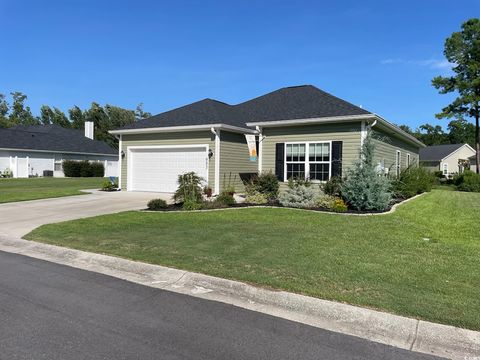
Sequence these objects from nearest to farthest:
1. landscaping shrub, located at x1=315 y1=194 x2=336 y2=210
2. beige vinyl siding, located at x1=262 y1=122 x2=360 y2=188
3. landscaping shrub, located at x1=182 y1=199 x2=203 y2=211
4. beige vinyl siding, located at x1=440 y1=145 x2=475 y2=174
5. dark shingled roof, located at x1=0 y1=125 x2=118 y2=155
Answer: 1. landscaping shrub, located at x1=182 y1=199 x2=203 y2=211
2. landscaping shrub, located at x1=315 y1=194 x2=336 y2=210
3. beige vinyl siding, located at x1=262 y1=122 x2=360 y2=188
4. dark shingled roof, located at x1=0 y1=125 x2=118 y2=155
5. beige vinyl siding, located at x1=440 y1=145 x2=475 y2=174

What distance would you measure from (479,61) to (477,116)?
454cm

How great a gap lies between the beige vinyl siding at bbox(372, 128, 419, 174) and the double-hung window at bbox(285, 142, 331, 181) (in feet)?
6.40

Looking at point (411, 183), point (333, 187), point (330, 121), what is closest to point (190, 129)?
point (330, 121)

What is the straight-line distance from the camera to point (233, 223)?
376 inches

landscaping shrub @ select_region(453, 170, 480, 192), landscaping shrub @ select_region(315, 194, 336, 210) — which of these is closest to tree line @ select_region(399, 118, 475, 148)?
landscaping shrub @ select_region(453, 170, 480, 192)

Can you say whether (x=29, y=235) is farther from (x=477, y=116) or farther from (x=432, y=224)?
(x=477, y=116)

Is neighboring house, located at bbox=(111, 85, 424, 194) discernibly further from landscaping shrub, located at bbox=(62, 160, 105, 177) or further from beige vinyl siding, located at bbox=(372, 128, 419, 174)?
landscaping shrub, located at bbox=(62, 160, 105, 177)

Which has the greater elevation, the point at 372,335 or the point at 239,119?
the point at 239,119

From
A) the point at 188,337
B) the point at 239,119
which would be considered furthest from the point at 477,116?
the point at 188,337

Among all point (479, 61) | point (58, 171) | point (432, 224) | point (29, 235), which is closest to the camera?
point (29, 235)

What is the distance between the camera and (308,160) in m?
15.4

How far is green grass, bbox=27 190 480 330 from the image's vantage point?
4.61 metres

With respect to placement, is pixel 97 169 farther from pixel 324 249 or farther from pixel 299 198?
pixel 324 249

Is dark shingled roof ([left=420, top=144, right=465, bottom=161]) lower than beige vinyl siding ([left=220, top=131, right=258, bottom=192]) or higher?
higher
